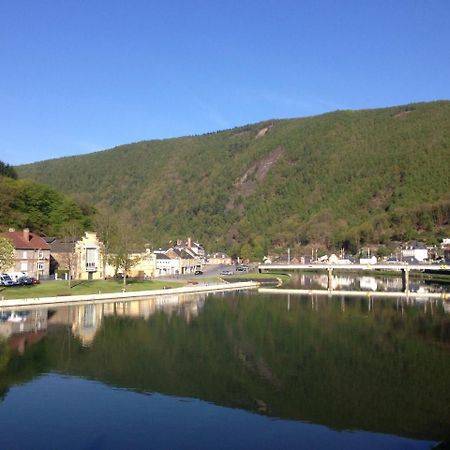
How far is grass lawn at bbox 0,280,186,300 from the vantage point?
244 feet

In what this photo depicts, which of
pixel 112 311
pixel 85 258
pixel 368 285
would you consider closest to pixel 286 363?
pixel 112 311

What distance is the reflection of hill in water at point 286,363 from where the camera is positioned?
31.9m

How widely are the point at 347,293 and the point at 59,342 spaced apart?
57.6 metres

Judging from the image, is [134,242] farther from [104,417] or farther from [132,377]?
[104,417]

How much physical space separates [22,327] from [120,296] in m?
26.7

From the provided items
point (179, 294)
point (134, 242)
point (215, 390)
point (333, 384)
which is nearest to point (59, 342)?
point (215, 390)

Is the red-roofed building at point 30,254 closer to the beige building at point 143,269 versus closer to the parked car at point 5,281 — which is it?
the parked car at point 5,281

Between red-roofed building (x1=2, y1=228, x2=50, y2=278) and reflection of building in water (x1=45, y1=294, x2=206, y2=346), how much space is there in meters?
23.2

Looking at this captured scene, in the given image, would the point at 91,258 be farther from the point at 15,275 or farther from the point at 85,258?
the point at 15,275

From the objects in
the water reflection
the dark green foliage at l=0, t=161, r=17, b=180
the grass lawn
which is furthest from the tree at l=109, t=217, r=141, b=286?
the dark green foliage at l=0, t=161, r=17, b=180

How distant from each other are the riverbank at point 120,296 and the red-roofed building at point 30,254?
19.6 metres

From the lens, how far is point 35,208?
121 meters

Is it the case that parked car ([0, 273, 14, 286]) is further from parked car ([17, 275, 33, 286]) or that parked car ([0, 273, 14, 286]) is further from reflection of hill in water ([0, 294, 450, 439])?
reflection of hill in water ([0, 294, 450, 439])

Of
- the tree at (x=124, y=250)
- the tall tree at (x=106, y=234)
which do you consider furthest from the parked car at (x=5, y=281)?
the tall tree at (x=106, y=234)
